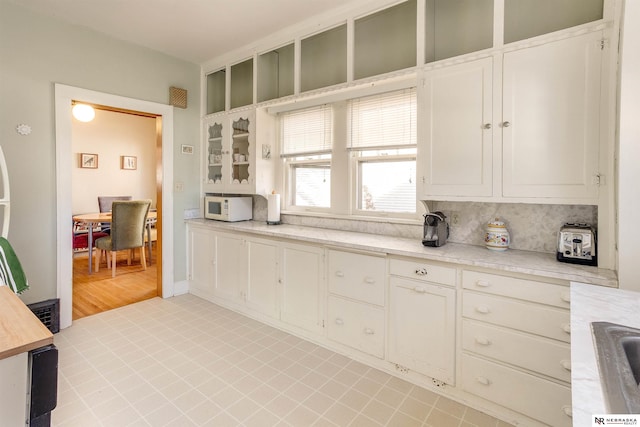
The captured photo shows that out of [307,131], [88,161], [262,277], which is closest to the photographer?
[262,277]

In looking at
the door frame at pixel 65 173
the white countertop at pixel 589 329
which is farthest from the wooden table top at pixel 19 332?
the door frame at pixel 65 173

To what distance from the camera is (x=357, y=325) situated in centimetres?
243

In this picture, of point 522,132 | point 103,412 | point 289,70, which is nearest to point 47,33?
point 289,70

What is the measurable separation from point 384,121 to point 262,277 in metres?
1.79

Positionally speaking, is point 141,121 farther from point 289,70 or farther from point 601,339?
point 601,339

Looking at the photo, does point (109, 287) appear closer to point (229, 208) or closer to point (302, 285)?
point (229, 208)

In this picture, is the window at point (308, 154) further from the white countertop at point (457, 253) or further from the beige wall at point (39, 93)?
the beige wall at point (39, 93)

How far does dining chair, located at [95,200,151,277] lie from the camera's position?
175 inches

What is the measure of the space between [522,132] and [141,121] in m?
7.23

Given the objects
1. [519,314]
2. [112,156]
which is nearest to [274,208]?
[519,314]

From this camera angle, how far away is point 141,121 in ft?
22.8

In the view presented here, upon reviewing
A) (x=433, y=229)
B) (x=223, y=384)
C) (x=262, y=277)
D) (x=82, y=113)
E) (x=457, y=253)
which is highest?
(x=82, y=113)

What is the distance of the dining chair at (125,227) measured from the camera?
4457mm

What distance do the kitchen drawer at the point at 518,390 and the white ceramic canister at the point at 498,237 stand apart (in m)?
0.71
